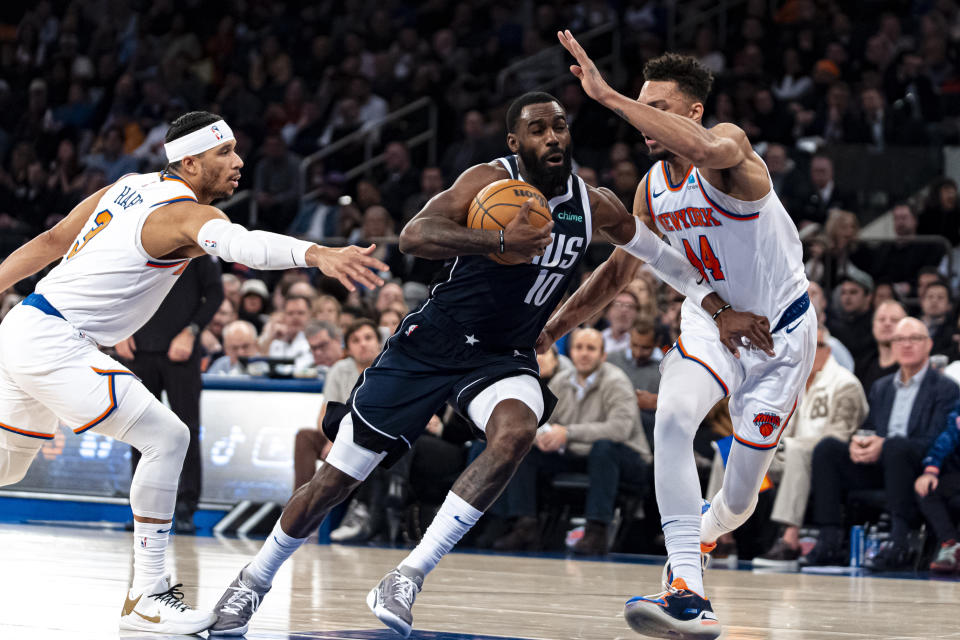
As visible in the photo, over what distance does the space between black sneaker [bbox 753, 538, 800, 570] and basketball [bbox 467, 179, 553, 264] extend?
16.4 ft

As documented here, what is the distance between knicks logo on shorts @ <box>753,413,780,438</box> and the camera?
5.82 metres

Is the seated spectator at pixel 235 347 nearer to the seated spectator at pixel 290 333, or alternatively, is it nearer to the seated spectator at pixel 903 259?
the seated spectator at pixel 290 333

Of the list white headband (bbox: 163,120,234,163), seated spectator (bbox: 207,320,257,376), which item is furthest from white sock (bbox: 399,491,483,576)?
seated spectator (bbox: 207,320,257,376)

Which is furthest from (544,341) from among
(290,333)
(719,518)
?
(290,333)

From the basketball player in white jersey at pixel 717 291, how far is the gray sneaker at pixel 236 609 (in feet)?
5.23

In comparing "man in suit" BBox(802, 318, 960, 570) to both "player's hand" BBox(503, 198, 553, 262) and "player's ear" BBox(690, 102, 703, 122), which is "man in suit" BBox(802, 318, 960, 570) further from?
"player's hand" BBox(503, 198, 553, 262)

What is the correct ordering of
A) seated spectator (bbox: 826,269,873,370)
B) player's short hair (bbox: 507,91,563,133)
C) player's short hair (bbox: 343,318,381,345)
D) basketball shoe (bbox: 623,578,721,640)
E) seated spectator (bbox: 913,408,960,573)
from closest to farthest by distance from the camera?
basketball shoe (bbox: 623,578,721,640)
player's short hair (bbox: 507,91,563,133)
seated spectator (bbox: 913,408,960,573)
player's short hair (bbox: 343,318,381,345)
seated spectator (bbox: 826,269,873,370)

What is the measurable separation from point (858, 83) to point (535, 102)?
10.2 meters

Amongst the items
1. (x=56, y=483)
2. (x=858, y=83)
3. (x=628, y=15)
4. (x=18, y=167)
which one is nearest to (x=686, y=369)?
(x=56, y=483)

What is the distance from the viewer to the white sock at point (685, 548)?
523 cm

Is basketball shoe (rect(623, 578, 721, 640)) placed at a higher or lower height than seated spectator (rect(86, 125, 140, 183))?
lower

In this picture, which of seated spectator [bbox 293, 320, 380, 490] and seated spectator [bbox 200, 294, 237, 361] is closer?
seated spectator [bbox 293, 320, 380, 490]

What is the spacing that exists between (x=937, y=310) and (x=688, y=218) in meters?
6.06

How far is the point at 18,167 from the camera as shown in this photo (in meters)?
18.7
